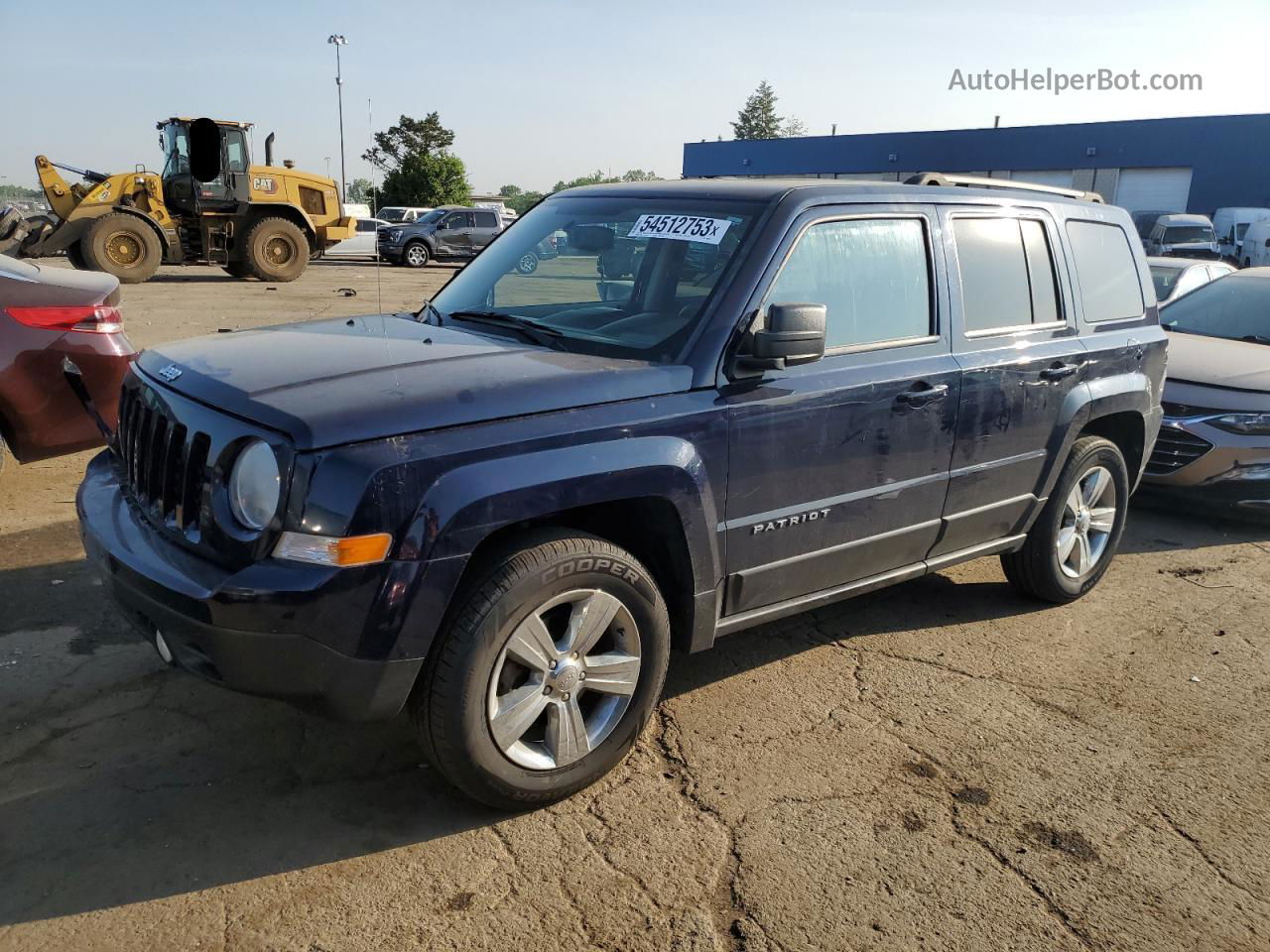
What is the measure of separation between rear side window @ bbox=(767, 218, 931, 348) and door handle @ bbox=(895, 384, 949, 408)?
0.22 m

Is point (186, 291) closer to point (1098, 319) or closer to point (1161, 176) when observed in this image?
point (1098, 319)

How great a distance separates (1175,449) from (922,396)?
11.7 ft

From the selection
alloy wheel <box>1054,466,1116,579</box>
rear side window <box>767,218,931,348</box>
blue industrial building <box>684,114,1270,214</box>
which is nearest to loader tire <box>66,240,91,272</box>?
rear side window <box>767,218,931,348</box>

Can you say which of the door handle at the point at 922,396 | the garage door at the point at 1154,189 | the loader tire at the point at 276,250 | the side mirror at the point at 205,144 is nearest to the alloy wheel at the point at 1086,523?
the door handle at the point at 922,396

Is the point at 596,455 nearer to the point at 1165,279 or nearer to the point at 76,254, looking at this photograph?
the point at 1165,279

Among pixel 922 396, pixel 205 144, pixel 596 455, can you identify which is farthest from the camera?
pixel 205 144

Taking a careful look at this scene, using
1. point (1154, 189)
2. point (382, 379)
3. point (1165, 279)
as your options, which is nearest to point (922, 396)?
point (382, 379)

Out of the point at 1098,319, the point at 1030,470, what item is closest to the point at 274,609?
the point at 1030,470

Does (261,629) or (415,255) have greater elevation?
(415,255)

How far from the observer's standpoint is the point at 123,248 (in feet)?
63.7

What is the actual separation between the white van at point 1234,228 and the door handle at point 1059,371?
2787 cm

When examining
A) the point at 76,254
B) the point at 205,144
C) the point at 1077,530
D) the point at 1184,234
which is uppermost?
the point at 205,144

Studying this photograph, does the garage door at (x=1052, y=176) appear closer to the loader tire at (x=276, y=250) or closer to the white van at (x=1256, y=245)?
the white van at (x=1256, y=245)

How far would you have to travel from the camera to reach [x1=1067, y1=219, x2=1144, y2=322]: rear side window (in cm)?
482
